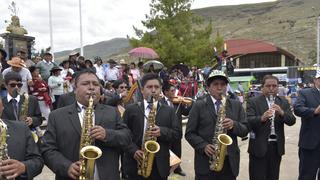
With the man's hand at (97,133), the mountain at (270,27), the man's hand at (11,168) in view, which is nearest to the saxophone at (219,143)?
the man's hand at (97,133)

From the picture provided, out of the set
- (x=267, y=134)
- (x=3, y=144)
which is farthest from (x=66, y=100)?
(x=3, y=144)

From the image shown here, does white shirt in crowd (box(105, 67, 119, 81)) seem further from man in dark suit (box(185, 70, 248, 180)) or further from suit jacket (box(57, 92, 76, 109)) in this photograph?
man in dark suit (box(185, 70, 248, 180))

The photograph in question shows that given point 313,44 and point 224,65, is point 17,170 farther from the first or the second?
point 313,44

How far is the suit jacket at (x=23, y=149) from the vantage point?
130 inches

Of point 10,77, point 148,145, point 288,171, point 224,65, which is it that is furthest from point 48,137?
point 224,65

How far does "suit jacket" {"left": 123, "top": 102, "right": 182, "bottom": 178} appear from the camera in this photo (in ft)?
16.6

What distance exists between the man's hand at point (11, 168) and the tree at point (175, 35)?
107 ft

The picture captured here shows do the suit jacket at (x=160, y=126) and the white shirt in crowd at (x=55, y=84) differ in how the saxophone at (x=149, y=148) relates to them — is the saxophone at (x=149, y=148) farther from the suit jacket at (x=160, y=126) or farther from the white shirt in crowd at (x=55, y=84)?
the white shirt in crowd at (x=55, y=84)

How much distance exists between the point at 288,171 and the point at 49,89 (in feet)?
21.7

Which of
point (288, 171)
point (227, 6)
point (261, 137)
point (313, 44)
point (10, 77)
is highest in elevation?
point (227, 6)

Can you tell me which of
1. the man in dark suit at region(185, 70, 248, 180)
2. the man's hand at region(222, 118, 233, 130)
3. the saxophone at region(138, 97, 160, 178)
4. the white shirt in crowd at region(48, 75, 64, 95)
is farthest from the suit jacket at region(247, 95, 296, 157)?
the white shirt in crowd at region(48, 75, 64, 95)

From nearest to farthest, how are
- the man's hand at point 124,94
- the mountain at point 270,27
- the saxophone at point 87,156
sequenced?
1. the saxophone at point 87,156
2. the man's hand at point 124,94
3. the mountain at point 270,27

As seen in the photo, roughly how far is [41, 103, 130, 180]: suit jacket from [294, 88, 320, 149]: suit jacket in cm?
354

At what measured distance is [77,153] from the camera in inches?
152
